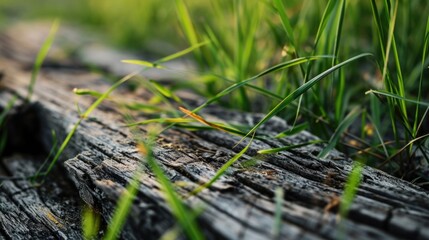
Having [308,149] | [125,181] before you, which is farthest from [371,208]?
[125,181]

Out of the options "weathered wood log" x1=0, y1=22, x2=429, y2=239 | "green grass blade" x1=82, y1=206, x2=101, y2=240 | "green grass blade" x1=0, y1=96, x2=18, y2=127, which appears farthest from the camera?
"green grass blade" x1=0, y1=96, x2=18, y2=127

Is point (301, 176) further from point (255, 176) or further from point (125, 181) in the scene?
point (125, 181)

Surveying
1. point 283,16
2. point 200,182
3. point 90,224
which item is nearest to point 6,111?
point 90,224

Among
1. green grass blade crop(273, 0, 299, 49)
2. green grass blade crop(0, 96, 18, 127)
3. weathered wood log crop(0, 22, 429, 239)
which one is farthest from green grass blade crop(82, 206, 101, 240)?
green grass blade crop(273, 0, 299, 49)

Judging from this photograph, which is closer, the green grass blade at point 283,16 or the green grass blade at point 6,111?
the green grass blade at point 283,16

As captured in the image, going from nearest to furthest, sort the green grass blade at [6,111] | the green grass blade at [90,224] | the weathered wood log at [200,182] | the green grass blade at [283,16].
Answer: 1. the weathered wood log at [200,182]
2. the green grass blade at [90,224]
3. the green grass blade at [283,16]
4. the green grass blade at [6,111]

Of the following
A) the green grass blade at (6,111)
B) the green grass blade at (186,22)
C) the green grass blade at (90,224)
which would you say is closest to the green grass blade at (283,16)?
the green grass blade at (186,22)

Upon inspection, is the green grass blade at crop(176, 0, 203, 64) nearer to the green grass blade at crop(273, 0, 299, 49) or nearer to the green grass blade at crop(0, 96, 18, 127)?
the green grass blade at crop(273, 0, 299, 49)

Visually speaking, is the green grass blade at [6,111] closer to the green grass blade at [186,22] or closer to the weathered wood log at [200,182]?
the weathered wood log at [200,182]

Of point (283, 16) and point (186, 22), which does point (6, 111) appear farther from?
point (283, 16)
